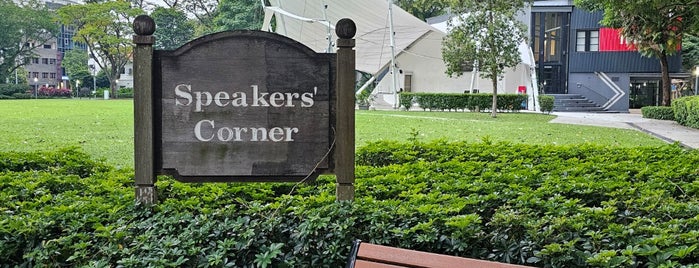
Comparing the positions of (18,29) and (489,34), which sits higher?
(18,29)

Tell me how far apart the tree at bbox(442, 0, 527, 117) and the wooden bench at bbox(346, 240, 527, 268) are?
71.4ft

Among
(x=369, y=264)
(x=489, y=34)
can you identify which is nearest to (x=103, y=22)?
(x=489, y=34)

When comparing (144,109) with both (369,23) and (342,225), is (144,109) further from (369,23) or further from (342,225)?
(369,23)

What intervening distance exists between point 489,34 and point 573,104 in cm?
1322

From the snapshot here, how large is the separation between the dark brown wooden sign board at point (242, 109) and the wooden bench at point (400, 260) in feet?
3.54

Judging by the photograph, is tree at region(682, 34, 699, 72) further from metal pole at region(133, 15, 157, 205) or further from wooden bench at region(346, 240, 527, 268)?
wooden bench at region(346, 240, 527, 268)

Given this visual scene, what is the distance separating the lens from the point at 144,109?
10.3 ft

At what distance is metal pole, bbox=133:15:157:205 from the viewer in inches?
122

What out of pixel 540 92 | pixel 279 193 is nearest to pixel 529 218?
pixel 279 193

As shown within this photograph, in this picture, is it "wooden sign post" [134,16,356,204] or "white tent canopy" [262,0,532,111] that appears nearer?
"wooden sign post" [134,16,356,204]

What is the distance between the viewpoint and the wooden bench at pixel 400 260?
206cm

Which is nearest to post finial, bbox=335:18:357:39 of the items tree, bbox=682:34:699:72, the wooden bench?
the wooden bench

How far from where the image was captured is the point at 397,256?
83.7 inches

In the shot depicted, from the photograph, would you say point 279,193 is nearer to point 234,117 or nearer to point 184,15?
point 234,117
